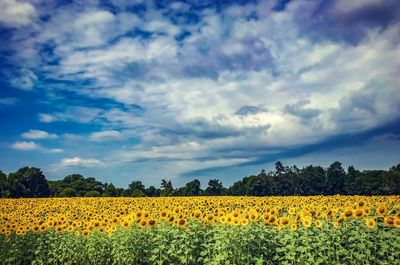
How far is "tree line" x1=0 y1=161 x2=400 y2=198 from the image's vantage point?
187ft

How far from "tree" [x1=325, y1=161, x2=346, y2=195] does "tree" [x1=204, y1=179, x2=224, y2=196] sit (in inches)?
717

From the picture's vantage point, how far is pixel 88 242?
47.1 ft

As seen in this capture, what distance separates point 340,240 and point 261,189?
52.7 m

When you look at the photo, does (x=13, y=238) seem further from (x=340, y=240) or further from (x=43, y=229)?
(x=340, y=240)

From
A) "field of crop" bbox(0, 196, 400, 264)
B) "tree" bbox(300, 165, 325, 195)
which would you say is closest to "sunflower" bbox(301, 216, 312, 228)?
"field of crop" bbox(0, 196, 400, 264)

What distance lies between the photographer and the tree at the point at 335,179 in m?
68.9

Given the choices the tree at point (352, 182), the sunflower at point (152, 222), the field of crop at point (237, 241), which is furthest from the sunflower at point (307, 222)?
the tree at point (352, 182)

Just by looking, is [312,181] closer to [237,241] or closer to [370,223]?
[370,223]

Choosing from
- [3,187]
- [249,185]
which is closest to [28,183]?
[3,187]

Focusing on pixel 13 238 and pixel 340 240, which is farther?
pixel 13 238

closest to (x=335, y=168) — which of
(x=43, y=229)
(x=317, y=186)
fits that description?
(x=317, y=186)

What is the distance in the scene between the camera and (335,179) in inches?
2739

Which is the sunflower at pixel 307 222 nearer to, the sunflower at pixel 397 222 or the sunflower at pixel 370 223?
the sunflower at pixel 370 223

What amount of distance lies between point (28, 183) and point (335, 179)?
4681 cm
